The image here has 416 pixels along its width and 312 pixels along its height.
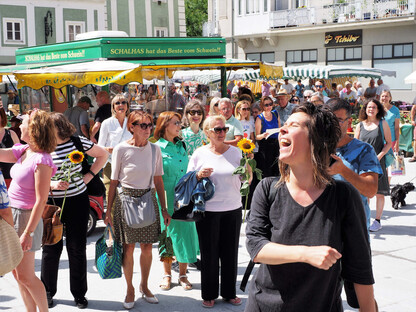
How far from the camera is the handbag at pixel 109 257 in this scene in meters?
5.12

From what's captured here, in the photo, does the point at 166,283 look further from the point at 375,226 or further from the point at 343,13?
the point at 343,13

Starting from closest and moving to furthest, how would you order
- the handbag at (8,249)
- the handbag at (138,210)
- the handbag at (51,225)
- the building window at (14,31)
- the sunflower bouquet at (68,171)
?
the handbag at (8,249)
the handbag at (51,225)
the sunflower bouquet at (68,171)
the handbag at (138,210)
the building window at (14,31)

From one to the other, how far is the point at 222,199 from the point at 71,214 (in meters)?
1.36

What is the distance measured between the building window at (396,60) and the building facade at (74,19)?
1673 centimetres

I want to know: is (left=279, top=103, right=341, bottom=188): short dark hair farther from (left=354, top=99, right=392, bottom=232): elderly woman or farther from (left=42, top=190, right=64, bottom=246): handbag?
(left=354, top=99, right=392, bottom=232): elderly woman

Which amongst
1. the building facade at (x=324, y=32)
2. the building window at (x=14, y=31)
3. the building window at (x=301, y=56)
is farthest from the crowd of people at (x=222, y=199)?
the building window at (x=14, y=31)

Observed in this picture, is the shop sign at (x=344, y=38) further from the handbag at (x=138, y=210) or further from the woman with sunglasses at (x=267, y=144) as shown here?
the handbag at (x=138, y=210)

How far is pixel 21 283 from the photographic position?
4.31m

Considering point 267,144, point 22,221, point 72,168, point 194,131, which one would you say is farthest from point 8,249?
point 267,144

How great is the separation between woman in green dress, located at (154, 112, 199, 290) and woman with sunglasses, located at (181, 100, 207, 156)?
648 millimetres

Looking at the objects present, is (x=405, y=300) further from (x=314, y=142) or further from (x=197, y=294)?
(x=314, y=142)

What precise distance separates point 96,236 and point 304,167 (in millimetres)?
5818

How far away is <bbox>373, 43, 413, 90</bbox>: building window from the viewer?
98.9 feet

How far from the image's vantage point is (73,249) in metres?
5.15
